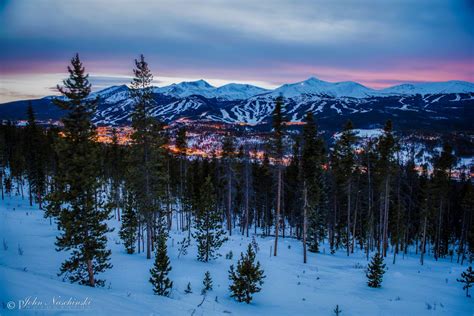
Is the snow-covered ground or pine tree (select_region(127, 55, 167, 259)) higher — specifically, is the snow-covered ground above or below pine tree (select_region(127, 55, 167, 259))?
below

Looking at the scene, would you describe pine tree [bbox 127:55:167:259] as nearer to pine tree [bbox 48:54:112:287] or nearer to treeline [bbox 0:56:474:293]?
treeline [bbox 0:56:474:293]

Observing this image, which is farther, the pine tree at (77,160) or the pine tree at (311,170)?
the pine tree at (311,170)

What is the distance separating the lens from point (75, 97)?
1410 cm

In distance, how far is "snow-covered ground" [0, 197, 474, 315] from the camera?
805 cm

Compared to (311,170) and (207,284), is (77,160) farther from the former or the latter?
(311,170)

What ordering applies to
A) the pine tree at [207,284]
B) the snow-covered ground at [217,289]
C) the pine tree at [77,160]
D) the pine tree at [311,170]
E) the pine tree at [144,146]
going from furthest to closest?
the pine tree at [311,170], the pine tree at [144,146], the pine tree at [207,284], the pine tree at [77,160], the snow-covered ground at [217,289]

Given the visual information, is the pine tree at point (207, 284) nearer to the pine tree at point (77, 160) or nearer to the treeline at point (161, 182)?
the treeline at point (161, 182)

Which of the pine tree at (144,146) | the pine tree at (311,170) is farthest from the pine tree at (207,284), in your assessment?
the pine tree at (311,170)

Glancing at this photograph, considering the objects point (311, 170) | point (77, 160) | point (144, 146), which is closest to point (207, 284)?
point (77, 160)

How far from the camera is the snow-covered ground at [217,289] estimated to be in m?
8.05

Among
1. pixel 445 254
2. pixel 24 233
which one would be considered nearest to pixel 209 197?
pixel 24 233

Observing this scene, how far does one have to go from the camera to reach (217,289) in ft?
51.0

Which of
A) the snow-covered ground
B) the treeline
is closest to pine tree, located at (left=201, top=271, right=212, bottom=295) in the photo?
the snow-covered ground

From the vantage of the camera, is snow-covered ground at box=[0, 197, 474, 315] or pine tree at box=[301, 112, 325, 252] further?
pine tree at box=[301, 112, 325, 252]
